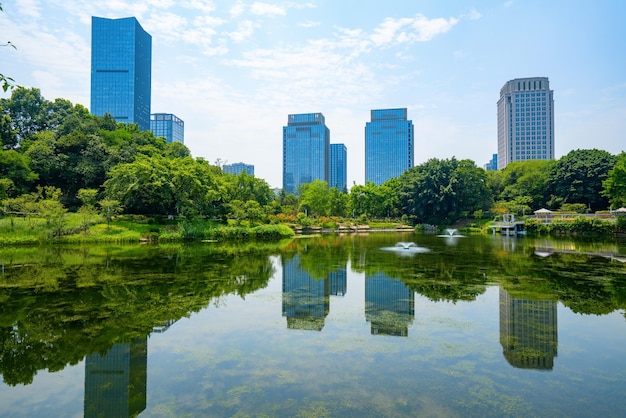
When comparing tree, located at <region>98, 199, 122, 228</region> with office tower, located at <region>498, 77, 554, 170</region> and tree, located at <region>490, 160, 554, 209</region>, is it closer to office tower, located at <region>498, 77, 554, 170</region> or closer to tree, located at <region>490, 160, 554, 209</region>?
tree, located at <region>490, 160, 554, 209</region>

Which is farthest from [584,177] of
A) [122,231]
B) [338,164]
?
[338,164]

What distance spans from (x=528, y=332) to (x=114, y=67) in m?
121

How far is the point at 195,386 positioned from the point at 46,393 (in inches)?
66.4

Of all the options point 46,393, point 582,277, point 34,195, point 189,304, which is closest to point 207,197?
point 34,195

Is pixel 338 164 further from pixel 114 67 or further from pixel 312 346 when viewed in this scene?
pixel 312 346

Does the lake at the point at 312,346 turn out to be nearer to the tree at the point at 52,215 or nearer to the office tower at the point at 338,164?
the tree at the point at 52,215

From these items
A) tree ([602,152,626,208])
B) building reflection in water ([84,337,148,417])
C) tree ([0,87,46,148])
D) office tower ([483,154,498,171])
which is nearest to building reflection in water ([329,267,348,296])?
building reflection in water ([84,337,148,417])

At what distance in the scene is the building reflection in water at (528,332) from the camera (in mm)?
5582

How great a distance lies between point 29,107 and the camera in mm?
45000

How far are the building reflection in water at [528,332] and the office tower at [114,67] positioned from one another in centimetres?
11231

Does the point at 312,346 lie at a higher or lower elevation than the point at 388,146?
lower

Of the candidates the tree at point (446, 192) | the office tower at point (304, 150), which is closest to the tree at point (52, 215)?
the tree at point (446, 192)

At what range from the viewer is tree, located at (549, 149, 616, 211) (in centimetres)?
4469

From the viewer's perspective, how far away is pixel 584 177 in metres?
45.5
